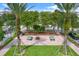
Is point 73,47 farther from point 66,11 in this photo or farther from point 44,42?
point 66,11

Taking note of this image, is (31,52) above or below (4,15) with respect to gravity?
below

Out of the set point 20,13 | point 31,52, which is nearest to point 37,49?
point 31,52

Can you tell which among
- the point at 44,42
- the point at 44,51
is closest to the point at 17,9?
the point at 44,42

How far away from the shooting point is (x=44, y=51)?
4.79 metres

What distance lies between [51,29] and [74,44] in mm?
562

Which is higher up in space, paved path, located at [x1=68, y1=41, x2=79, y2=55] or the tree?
the tree

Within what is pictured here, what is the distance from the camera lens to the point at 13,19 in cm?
478

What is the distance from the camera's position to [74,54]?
4734 mm

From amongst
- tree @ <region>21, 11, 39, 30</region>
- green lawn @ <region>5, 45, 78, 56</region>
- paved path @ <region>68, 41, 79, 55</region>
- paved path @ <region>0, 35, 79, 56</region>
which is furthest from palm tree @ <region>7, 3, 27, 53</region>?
paved path @ <region>68, 41, 79, 55</region>

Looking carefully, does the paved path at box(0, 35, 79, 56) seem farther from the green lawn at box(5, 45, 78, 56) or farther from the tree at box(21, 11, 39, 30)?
the tree at box(21, 11, 39, 30)

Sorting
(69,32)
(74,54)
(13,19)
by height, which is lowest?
(74,54)

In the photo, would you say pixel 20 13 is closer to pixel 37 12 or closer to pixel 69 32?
pixel 37 12

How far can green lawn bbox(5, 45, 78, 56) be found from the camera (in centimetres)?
476

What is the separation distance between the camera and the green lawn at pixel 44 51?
15.6 feet
